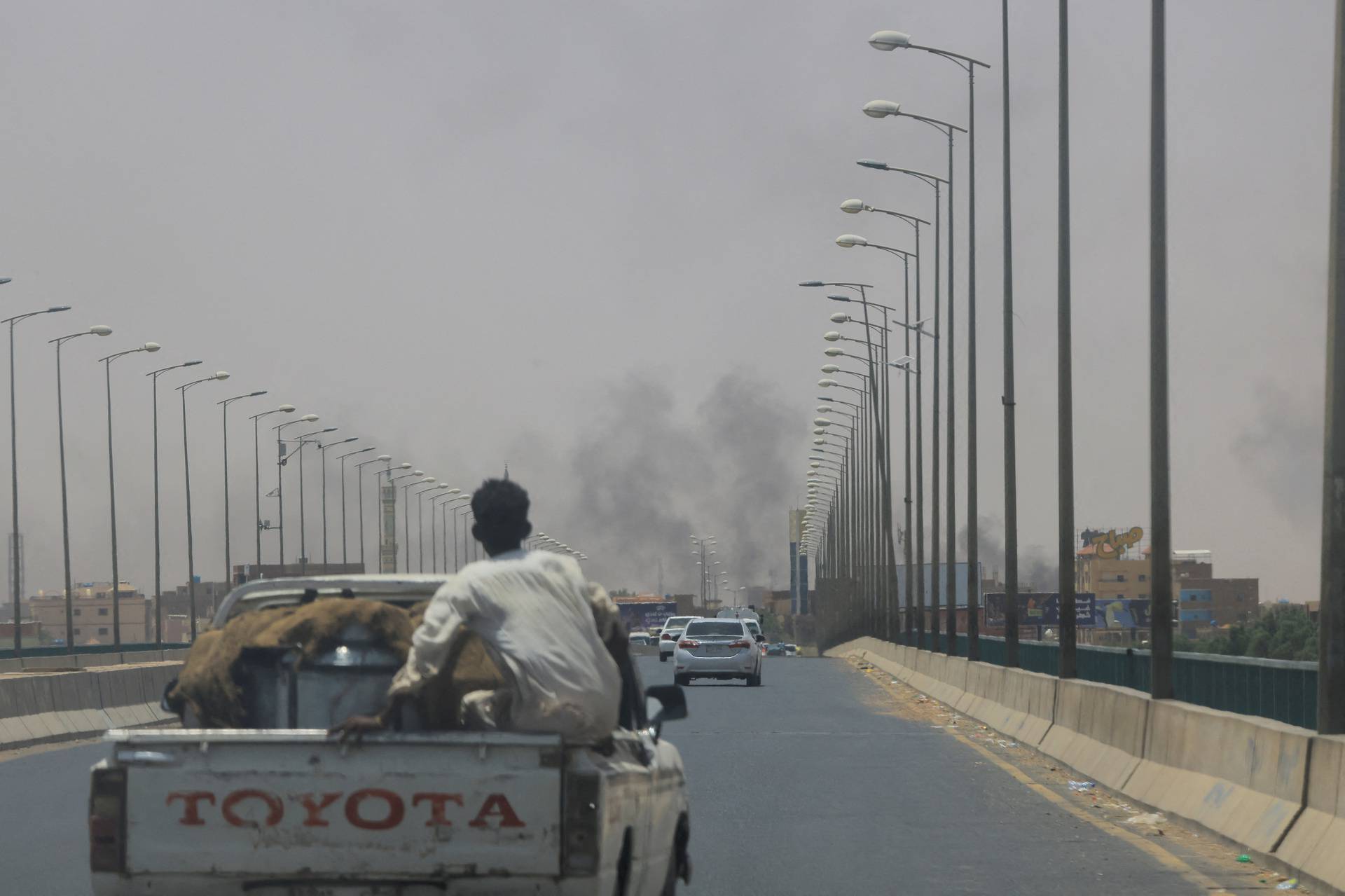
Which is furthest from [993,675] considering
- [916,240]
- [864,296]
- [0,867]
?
[864,296]

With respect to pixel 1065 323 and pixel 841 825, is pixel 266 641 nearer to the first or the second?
pixel 841 825

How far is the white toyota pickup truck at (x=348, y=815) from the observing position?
7500 millimetres

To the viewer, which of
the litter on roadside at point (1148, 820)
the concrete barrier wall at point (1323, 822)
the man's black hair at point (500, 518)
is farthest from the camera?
the litter on roadside at point (1148, 820)

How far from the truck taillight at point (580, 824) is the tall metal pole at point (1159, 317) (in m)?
13.7

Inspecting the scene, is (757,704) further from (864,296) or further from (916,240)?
(864,296)

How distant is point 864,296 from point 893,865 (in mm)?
55679

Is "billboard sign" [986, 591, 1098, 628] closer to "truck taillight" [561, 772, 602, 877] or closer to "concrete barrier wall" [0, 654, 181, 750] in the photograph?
"concrete barrier wall" [0, 654, 181, 750]

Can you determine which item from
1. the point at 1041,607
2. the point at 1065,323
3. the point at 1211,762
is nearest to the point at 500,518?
the point at 1211,762

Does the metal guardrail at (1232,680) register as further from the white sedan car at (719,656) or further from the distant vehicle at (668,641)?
the distant vehicle at (668,641)

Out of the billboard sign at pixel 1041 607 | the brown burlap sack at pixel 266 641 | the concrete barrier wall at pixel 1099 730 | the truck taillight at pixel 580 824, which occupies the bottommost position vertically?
the billboard sign at pixel 1041 607

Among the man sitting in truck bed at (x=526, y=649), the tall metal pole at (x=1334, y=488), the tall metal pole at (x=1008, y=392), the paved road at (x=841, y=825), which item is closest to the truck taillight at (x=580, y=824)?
the man sitting in truck bed at (x=526, y=649)

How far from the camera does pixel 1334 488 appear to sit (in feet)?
46.2

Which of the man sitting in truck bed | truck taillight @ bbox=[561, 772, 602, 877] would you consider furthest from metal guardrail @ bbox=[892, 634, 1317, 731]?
truck taillight @ bbox=[561, 772, 602, 877]

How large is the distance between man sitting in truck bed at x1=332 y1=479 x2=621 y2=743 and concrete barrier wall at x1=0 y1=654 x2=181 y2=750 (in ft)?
52.3
